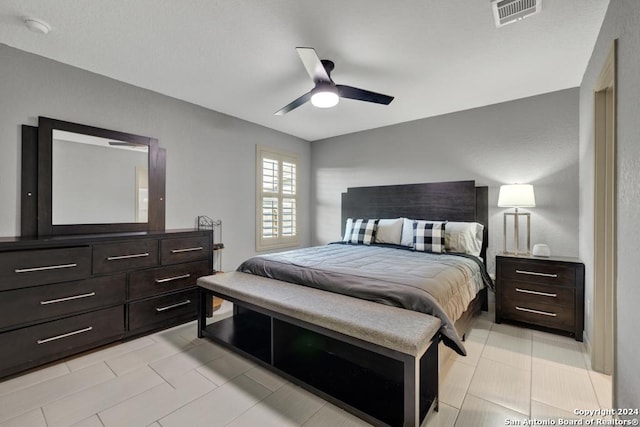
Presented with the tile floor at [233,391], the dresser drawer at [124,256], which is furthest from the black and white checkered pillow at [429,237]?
the dresser drawer at [124,256]

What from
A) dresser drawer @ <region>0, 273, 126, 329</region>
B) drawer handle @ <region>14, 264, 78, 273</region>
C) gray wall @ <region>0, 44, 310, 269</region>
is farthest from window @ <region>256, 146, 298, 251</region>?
drawer handle @ <region>14, 264, 78, 273</region>

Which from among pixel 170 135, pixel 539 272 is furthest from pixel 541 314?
pixel 170 135

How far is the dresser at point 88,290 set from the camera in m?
1.92

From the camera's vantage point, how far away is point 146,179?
3.05 meters

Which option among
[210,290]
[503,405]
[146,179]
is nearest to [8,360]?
[210,290]

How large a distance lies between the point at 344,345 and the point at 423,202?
253cm

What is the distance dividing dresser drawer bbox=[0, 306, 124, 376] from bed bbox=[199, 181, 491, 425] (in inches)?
28.6

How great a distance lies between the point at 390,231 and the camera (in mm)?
3768

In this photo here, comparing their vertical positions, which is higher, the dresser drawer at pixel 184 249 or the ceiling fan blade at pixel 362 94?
the ceiling fan blade at pixel 362 94

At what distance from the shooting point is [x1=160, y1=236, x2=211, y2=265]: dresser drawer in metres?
2.71

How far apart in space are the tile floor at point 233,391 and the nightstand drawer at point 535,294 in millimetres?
390

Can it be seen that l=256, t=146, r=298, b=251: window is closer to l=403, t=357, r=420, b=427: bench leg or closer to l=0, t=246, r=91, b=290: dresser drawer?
l=0, t=246, r=91, b=290: dresser drawer

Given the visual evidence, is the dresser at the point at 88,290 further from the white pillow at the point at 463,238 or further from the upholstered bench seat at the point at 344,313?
the white pillow at the point at 463,238

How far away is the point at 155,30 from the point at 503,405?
135 inches
